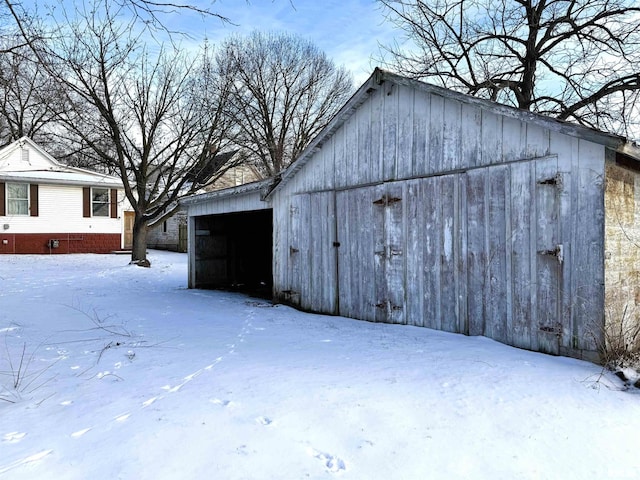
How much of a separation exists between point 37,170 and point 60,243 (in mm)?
3707

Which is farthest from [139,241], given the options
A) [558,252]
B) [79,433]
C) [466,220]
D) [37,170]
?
[558,252]

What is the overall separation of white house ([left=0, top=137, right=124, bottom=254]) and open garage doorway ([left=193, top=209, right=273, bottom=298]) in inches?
450

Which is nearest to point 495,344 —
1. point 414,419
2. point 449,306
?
point 449,306

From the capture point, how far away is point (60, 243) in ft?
64.6

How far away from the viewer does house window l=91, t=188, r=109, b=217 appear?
20688 mm

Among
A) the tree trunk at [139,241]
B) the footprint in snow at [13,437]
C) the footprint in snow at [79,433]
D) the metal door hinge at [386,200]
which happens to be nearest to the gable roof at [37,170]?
the tree trunk at [139,241]

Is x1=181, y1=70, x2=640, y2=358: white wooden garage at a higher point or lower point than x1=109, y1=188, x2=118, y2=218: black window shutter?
lower

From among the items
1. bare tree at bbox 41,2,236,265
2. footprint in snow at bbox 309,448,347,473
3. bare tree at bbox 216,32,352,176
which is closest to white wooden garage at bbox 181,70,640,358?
footprint in snow at bbox 309,448,347,473

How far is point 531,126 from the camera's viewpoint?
187 inches

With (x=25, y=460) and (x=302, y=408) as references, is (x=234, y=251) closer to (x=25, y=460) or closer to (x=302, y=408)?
(x=302, y=408)

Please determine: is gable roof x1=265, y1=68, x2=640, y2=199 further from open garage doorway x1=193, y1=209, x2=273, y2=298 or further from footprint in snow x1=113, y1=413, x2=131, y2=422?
footprint in snow x1=113, y1=413, x2=131, y2=422

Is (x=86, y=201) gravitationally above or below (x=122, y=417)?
above

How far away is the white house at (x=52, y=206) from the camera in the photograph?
61.4 ft

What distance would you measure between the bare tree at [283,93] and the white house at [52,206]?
8.27m
